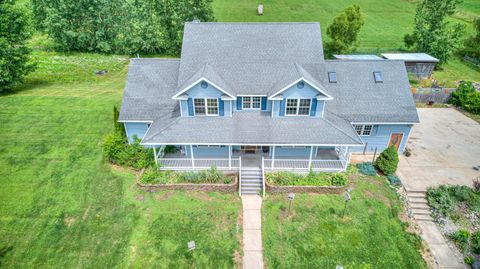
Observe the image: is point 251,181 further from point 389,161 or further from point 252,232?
point 389,161

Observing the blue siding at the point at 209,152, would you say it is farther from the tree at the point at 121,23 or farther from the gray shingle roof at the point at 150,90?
the tree at the point at 121,23

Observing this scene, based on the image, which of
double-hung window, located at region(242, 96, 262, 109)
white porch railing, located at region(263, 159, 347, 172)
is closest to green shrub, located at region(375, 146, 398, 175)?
white porch railing, located at region(263, 159, 347, 172)

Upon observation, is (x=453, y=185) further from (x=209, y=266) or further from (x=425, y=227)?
(x=209, y=266)

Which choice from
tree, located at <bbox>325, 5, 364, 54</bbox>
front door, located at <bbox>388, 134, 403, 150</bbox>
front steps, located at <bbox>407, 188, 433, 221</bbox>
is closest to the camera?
front steps, located at <bbox>407, 188, 433, 221</bbox>

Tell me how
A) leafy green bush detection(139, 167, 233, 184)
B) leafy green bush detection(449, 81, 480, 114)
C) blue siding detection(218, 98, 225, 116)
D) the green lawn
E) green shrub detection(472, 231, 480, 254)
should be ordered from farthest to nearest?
the green lawn
leafy green bush detection(449, 81, 480, 114)
blue siding detection(218, 98, 225, 116)
leafy green bush detection(139, 167, 233, 184)
green shrub detection(472, 231, 480, 254)

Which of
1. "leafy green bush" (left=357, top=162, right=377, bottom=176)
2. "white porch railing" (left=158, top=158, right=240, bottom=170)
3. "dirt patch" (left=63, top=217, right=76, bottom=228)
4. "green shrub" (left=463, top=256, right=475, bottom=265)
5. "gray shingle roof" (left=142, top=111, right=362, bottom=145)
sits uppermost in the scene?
"gray shingle roof" (left=142, top=111, right=362, bottom=145)

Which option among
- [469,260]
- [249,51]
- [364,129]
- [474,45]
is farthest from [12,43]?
[474,45]

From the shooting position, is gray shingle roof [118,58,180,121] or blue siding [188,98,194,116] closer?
blue siding [188,98,194,116]

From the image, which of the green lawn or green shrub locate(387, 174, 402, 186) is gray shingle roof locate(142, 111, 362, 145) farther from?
the green lawn
